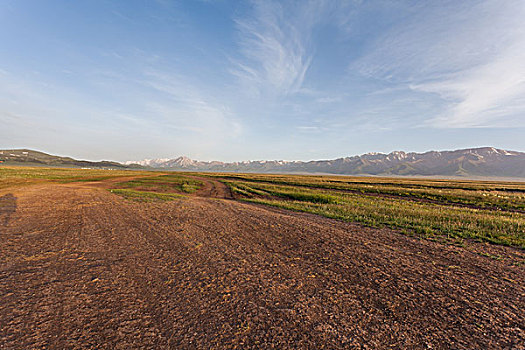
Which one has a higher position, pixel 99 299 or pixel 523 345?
pixel 99 299

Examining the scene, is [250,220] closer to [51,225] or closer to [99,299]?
[99,299]

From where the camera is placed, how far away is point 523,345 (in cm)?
414

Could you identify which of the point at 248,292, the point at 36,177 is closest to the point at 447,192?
the point at 248,292

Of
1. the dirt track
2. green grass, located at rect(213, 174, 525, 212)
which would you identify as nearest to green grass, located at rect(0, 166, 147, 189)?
the dirt track

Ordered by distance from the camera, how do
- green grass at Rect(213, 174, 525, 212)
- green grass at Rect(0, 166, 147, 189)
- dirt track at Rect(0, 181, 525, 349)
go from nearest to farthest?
dirt track at Rect(0, 181, 525, 349) → green grass at Rect(213, 174, 525, 212) → green grass at Rect(0, 166, 147, 189)

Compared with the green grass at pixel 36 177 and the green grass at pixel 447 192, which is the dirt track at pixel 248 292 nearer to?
the green grass at pixel 447 192

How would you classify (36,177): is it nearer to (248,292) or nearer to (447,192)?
(248,292)

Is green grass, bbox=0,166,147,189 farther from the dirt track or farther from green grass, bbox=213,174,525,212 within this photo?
green grass, bbox=213,174,525,212

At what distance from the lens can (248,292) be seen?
5715 millimetres

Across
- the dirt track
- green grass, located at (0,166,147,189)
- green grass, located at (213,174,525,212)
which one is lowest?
green grass, located at (213,174,525,212)

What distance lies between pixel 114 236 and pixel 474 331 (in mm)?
13337

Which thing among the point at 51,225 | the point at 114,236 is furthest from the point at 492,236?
the point at 51,225

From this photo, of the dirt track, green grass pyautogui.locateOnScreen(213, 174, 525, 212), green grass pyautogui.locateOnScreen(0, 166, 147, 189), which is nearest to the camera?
the dirt track

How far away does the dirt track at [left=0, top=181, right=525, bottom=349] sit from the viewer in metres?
4.12
